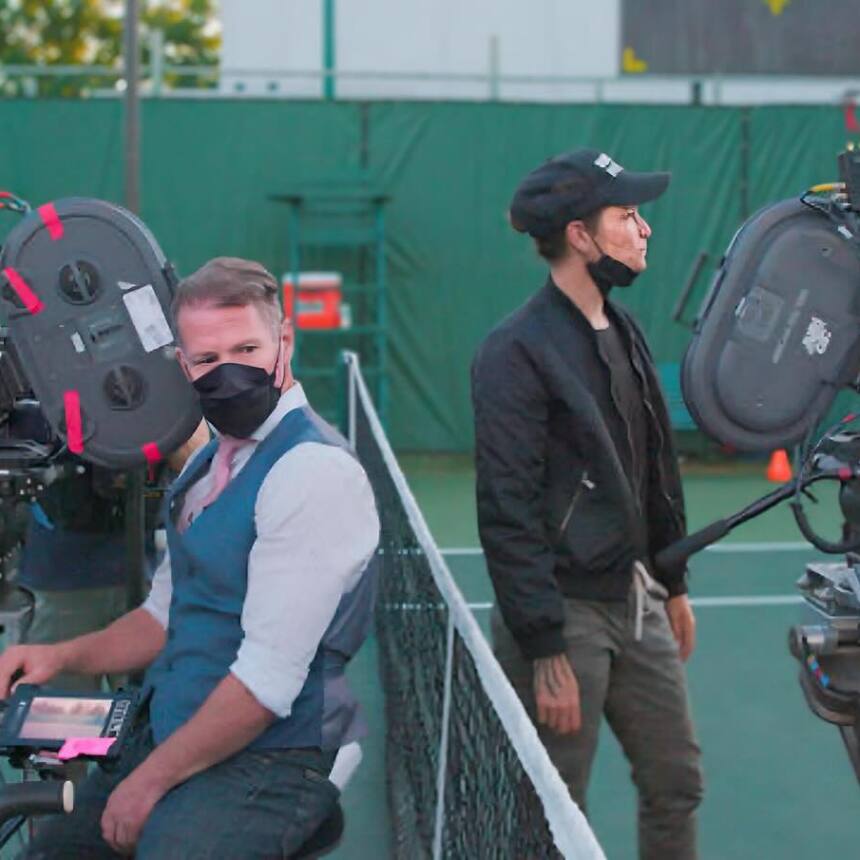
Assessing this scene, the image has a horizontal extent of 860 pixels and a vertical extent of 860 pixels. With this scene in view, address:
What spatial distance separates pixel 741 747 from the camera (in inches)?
224

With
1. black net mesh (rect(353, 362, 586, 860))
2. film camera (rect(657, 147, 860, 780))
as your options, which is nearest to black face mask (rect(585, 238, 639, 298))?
film camera (rect(657, 147, 860, 780))

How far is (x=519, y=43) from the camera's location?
16.7 meters

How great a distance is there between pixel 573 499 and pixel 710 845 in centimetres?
176

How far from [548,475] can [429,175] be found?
1009cm

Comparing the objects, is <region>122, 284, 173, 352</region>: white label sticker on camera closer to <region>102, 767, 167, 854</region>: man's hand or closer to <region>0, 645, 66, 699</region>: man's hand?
<region>0, 645, 66, 699</region>: man's hand

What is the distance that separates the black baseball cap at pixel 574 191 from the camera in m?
3.51

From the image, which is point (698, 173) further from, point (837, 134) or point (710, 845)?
point (710, 845)

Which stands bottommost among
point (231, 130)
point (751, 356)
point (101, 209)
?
point (231, 130)

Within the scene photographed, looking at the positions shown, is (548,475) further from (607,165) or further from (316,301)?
(316,301)

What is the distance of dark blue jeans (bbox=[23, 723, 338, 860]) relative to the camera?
260cm

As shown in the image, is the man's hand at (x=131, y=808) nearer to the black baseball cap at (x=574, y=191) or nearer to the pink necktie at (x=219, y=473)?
the pink necktie at (x=219, y=473)

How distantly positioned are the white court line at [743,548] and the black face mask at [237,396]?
6500 millimetres

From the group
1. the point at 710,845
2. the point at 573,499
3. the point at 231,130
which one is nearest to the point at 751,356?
the point at 573,499

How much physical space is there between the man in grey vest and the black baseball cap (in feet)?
2.61
